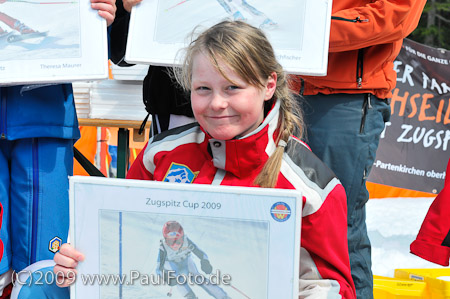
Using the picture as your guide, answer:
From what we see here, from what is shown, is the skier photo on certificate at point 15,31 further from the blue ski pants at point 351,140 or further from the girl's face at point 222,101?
the blue ski pants at point 351,140

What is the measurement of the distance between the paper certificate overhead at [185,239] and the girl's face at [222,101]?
1.06 ft

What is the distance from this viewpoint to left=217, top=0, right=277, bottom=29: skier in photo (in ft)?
7.13

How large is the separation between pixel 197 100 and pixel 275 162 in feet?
0.94

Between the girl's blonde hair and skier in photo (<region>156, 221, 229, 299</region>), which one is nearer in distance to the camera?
skier in photo (<region>156, 221, 229, 299</region>)

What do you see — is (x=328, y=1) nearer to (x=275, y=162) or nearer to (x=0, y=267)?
(x=275, y=162)

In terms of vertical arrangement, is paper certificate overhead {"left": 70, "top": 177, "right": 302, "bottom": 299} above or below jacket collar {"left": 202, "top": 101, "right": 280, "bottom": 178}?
below

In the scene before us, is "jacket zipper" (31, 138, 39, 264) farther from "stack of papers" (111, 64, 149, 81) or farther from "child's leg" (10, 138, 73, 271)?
"stack of papers" (111, 64, 149, 81)

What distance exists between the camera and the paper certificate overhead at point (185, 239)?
1516 millimetres

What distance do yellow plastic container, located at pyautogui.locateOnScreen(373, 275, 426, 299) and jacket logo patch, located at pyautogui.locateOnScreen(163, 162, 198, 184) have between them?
156 centimetres

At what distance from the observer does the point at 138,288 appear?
1.57 metres

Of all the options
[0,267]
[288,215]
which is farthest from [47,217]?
[288,215]

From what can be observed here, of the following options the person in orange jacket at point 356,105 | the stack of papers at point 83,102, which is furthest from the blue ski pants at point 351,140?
the stack of papers at point 83,102

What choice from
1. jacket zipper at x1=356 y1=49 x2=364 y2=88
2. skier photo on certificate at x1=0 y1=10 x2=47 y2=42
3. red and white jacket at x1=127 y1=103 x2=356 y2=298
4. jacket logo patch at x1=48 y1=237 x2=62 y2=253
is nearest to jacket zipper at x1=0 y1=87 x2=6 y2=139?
skier photo on certificate at x1=0 y1=10 x2=47 y2=42

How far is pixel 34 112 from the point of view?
2.41 m
